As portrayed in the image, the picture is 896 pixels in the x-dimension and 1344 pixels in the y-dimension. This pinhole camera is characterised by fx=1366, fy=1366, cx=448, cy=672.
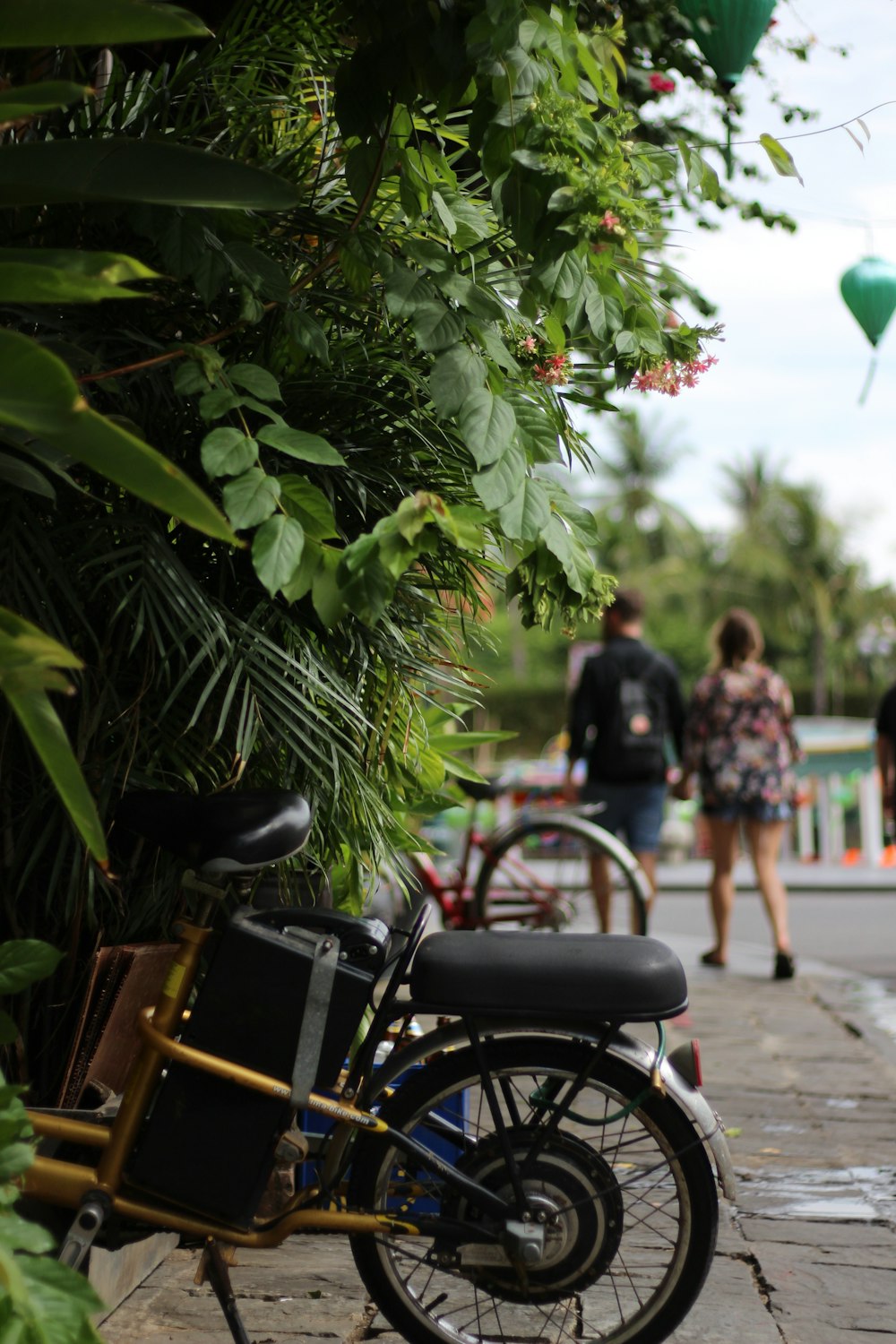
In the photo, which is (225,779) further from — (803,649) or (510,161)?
(803,649)

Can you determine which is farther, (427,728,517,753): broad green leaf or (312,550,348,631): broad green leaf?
(427,728,517,753): broad green leaf

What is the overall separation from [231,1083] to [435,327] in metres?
1.40

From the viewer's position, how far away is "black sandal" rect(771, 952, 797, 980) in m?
7.57

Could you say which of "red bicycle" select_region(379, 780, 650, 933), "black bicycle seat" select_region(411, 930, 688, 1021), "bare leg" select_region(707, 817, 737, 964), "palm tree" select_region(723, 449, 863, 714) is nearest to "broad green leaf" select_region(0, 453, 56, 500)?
"black bicycle seat" select_region(411, 930, 688, 1021)

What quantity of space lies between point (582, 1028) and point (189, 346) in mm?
1449

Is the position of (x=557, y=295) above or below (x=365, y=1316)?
above

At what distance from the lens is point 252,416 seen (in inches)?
101

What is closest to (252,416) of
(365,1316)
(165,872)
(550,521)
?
(550,521)

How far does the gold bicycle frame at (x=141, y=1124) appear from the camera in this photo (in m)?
2.44

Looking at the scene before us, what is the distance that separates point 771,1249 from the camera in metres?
3.43

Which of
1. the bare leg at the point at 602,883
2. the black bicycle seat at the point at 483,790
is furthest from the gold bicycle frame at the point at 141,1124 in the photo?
the bare leg at the point at 602,883

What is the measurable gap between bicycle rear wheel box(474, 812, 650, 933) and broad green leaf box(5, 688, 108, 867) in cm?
512

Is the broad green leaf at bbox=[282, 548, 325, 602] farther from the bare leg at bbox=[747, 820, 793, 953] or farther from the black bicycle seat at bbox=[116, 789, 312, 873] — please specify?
the bare leg at bbox=[747, 820, 793, 953]

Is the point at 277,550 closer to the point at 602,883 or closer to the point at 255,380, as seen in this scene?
the point at 255,380
